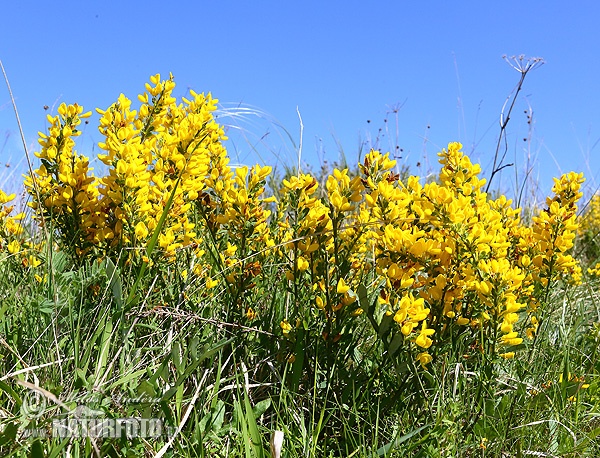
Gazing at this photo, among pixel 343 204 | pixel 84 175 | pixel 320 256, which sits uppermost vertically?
pixel 84 175

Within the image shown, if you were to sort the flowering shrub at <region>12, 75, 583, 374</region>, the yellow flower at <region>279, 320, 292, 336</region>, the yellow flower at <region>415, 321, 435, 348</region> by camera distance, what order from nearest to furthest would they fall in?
the yellow flower at <region>415, 321, 435, 348</region>, the flowering shrub at <region>12, 75, 583, 374</region>, the yellow flower at <region>279, 320, 292, 336</region>

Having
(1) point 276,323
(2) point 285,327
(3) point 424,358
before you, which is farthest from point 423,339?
(1) point 276,323

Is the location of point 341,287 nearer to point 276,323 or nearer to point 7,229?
point 276,323

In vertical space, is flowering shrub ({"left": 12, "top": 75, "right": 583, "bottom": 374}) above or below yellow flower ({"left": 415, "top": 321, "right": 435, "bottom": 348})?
above

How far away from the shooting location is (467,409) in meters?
1.93

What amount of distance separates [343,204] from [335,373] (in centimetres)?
54

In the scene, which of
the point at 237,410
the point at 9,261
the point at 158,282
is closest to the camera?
the point at 237,410

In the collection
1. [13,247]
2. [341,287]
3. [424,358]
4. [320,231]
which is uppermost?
[13,247]

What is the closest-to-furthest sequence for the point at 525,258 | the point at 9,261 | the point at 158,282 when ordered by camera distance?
the point at 525,258, the point at 158,282, the point at 9,261

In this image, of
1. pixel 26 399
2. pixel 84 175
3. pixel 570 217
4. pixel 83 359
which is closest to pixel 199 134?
pixel 84 175

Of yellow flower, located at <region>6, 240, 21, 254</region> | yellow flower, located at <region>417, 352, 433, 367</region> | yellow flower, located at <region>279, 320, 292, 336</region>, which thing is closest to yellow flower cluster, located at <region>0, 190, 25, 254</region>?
yellow flower, located at <region>6, 240, 21, 254</region>

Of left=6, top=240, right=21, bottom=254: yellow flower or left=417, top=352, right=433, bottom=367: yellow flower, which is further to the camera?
left=6, top=240, right=21, bottom=254: yellow flower

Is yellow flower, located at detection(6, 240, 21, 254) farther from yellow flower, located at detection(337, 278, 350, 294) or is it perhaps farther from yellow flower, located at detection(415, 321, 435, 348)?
yellow flower, located at detection(415, 321, 435, 348)

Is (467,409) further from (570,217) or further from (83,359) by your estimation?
(83,359)
